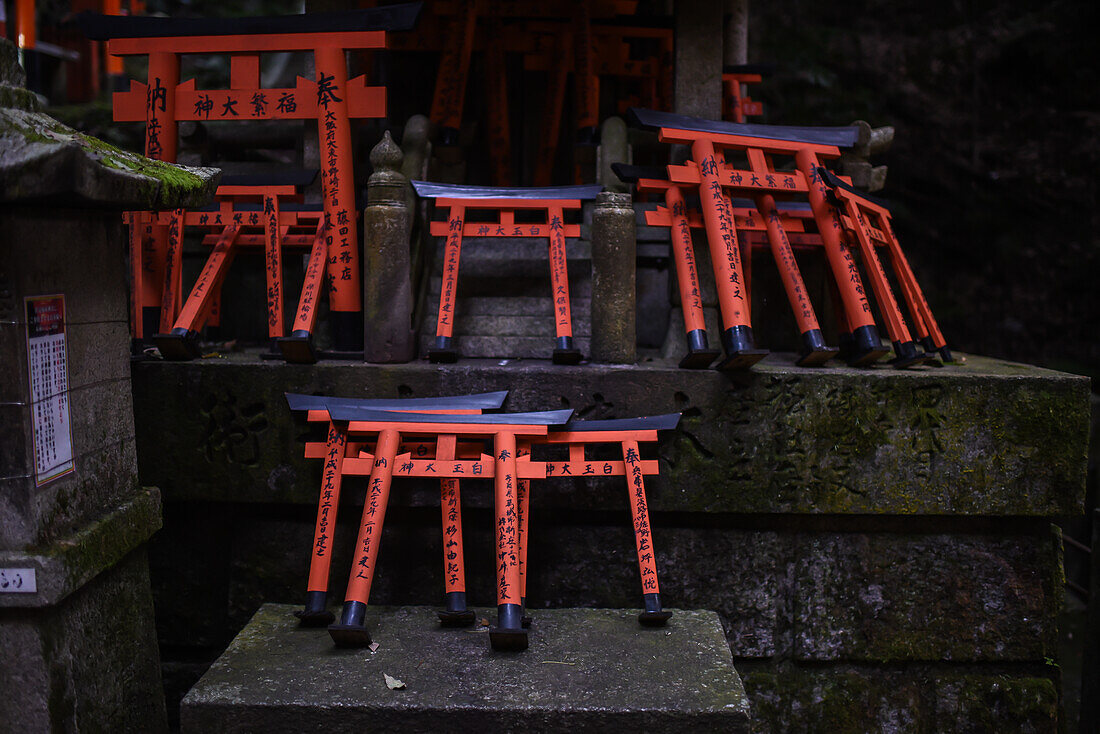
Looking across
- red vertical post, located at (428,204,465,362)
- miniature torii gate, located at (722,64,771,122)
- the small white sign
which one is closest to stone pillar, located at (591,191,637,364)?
red vertical post, located at (428,204,465,362)

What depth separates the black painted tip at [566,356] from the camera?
4.73 m

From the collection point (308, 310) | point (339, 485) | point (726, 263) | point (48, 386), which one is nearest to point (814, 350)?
point (726, 263)

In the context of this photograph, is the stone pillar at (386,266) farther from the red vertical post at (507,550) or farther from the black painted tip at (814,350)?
the black painted tip at (814,350)

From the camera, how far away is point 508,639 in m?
3.71

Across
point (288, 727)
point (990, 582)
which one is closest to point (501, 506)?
point (288, 727)

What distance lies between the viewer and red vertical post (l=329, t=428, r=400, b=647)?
375 cm

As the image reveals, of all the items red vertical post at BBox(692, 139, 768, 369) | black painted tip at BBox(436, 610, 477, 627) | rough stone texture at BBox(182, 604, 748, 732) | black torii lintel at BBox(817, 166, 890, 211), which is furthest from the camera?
black torii lintel at BBox(817, 166, 890, 211)

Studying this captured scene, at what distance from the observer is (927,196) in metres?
11.7

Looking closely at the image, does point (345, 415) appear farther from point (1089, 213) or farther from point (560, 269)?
point (1089, 213)

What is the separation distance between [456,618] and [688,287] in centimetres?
227

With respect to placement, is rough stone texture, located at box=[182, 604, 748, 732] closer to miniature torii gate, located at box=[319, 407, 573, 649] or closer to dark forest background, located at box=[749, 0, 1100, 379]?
miniature torii gate, located at box=[319, 407, 573, 649]

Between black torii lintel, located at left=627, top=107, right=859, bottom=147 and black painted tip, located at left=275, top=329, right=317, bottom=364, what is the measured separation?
7.92 ft

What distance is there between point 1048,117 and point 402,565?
10892 millimetres

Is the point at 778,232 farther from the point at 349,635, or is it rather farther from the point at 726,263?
the point at 349,635
